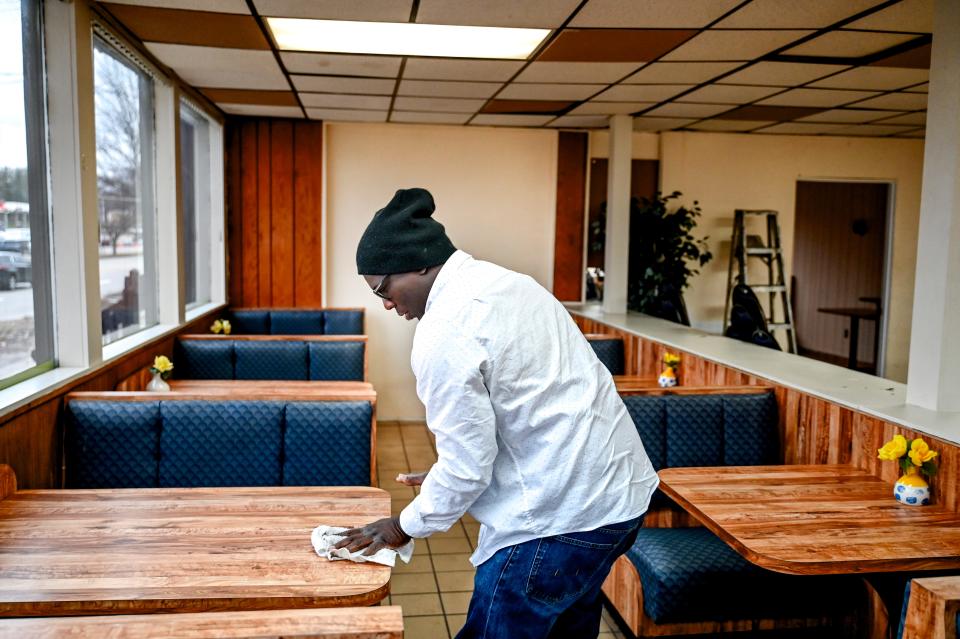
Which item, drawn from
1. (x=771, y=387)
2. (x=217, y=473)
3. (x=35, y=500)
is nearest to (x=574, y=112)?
(x=771, y=387)

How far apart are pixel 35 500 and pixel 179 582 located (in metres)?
0.81

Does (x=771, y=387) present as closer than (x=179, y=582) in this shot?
No

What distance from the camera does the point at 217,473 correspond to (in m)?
2.96

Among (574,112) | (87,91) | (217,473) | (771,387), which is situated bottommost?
(217,473)

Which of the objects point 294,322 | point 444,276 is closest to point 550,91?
point 294,322

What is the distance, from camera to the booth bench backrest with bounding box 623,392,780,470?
3471 mm

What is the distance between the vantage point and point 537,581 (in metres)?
1.64

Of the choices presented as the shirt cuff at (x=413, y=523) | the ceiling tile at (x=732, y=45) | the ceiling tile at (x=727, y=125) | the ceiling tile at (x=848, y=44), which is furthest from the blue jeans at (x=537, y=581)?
the ceiling tile at (x=727, y=125)

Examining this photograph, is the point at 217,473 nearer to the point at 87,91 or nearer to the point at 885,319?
the point at 87,91

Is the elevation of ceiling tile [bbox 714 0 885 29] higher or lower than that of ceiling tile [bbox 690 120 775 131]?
lower

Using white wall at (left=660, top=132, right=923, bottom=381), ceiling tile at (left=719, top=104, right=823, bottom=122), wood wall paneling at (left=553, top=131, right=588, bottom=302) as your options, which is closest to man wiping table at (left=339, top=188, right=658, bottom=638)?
ceiling tile at (left=719, top=104, right=823, bottom=122)

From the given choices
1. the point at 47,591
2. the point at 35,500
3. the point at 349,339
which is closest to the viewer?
the point at 47,591

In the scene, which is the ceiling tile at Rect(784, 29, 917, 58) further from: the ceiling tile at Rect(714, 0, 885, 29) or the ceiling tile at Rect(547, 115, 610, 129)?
the ceiling tile at Rect(547, 115, 610, 129)

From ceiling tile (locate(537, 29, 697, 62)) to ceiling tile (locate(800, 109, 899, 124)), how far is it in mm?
2434
